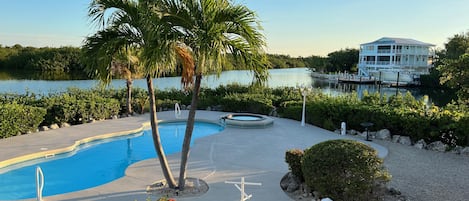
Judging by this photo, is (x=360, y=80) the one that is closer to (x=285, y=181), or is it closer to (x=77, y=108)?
(x=77, y=108)

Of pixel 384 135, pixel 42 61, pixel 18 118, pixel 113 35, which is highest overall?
pixel 42 61

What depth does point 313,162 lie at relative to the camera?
16.1ft

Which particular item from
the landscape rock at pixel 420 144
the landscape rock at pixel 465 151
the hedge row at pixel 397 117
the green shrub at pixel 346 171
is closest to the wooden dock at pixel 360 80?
the hedge row at pixel 397 117

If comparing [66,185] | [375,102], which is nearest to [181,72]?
[66,185]

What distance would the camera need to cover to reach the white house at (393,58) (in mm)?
54434

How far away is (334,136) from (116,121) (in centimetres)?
790

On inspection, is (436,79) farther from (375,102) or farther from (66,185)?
(66,185)

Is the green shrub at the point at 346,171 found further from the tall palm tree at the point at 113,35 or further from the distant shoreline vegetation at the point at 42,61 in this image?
the distant shoreline vegetation at the point at 42,61

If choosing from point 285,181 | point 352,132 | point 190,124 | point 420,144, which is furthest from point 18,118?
point 420,144

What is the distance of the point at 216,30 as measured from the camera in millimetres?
4355

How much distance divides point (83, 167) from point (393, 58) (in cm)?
5914

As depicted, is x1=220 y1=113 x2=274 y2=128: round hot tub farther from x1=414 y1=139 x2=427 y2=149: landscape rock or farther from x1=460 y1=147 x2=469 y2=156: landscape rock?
x1=460 y1=147 x2=469 y2=156: landscape rock

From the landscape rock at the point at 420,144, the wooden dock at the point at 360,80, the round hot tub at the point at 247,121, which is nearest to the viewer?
the landscape rock at the point at 420,144

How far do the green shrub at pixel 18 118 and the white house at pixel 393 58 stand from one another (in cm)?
5143
